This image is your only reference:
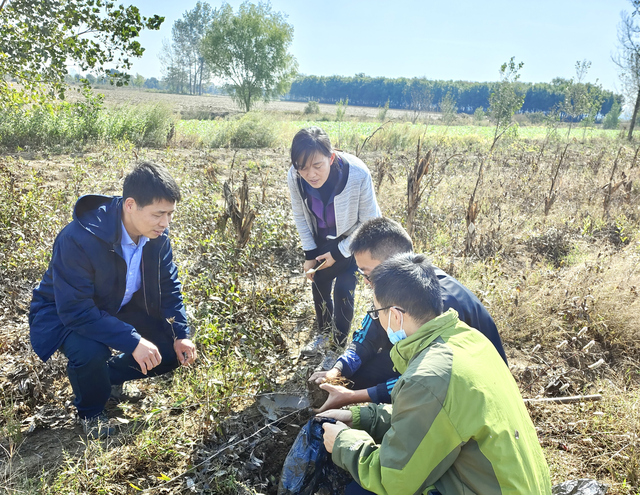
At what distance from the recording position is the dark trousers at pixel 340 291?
301 cm

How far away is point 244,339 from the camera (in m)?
2.83

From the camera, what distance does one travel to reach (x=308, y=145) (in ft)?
8.27

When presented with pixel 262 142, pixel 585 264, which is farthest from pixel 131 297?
pixel 262 142

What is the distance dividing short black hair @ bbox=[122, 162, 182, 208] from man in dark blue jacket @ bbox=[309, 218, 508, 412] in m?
1.02

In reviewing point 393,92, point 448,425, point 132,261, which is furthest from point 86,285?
point 393,92

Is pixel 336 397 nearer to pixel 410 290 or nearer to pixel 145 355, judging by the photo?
pixel 410 290

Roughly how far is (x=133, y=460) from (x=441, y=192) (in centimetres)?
621

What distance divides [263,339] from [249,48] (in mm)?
31727

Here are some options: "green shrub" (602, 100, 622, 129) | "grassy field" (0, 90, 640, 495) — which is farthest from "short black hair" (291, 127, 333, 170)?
"green shrub" (602, 100, 622, 129)

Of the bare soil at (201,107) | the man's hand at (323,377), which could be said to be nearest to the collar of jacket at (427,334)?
the man's hand at (323,377)

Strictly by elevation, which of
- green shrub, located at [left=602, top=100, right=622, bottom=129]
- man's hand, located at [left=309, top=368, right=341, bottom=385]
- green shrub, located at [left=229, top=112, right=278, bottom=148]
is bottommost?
man's hand, located at [left=309, top=368, right=341, bottom=385]

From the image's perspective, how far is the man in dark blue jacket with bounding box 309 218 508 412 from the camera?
1.93m

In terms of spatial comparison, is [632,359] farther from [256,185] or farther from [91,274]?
[256,185]

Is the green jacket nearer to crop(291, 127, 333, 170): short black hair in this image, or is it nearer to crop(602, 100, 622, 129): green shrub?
crop(291, 127, 333, 170): short black hair
